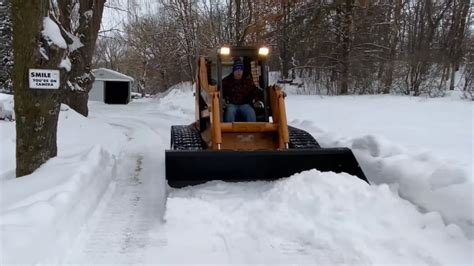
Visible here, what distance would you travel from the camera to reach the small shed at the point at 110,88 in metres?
36.0

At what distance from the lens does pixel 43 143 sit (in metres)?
5.77

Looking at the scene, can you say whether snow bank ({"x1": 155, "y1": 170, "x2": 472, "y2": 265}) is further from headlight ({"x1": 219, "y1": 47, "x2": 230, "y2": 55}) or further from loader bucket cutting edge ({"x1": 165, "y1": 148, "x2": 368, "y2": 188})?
headlight ({"x1": 219, "y1": 47, "x2": 230, "y2": 55})

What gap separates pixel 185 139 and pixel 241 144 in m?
0.94

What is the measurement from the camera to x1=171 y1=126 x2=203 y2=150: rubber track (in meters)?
6.67

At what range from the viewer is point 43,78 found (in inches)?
211

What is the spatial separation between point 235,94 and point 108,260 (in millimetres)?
4192

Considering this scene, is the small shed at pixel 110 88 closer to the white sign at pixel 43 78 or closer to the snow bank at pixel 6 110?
the snow bank at pixel 6 110

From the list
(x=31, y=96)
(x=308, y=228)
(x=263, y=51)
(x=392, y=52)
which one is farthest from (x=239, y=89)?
(x=392, y=52)

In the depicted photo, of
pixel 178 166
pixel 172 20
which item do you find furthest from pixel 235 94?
pixel 172 20

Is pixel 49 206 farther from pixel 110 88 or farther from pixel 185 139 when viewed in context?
pixel 110 88

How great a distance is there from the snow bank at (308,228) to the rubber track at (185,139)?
1.36 m

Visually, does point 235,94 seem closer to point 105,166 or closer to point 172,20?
point 105,166

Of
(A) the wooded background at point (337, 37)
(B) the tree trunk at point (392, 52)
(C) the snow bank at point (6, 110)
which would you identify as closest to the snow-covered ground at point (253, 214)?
(C) the snow bank at point (6, 110)

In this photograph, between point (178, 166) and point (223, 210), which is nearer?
point (223, 210)
